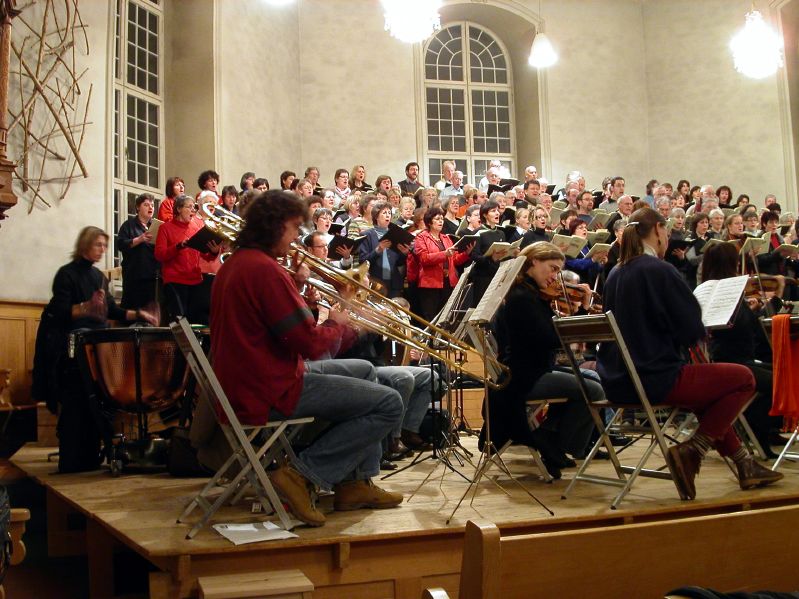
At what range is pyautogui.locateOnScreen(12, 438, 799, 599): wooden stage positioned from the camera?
284 cm

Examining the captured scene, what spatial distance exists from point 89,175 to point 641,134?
34.6 ft

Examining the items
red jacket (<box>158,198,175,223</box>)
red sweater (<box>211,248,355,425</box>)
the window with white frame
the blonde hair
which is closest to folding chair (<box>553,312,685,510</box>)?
red sweater (<box>211,248,355,425</box>)

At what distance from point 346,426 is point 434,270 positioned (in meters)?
4.57

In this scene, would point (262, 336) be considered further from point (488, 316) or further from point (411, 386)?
point (411, 386)

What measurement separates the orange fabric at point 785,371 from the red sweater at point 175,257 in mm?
4538

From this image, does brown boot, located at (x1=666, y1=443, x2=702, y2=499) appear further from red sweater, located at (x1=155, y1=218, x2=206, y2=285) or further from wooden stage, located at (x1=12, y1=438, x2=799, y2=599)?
red sweater, located at (x1=155, y1=218, x2=206, y2=285)

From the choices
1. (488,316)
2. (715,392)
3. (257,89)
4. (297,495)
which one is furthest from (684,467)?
(257,89)

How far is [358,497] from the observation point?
11.4 feet

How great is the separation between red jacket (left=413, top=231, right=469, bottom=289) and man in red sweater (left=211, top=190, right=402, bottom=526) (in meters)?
4.44

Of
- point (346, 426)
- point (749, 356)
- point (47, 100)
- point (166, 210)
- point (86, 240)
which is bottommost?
point (346, 426)

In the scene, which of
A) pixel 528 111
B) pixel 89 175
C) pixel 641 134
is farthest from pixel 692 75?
pixel 89 175

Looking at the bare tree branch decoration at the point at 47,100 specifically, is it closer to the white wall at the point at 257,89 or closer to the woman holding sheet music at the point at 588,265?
the white wall at the point at 257,89

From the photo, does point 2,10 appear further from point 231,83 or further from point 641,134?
point 641,134

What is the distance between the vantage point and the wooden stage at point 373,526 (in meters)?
2.84
